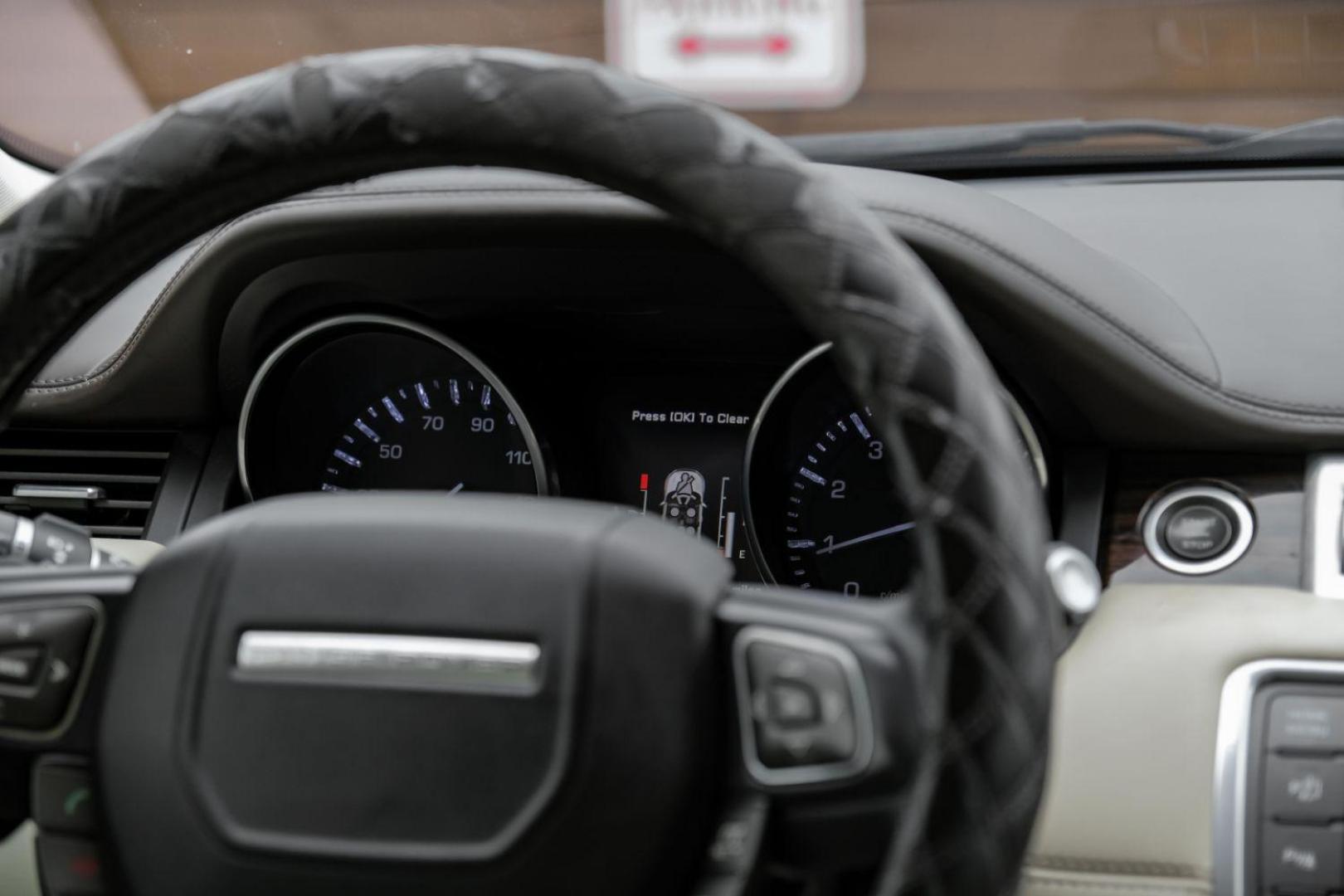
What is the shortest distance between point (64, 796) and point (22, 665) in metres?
0.08

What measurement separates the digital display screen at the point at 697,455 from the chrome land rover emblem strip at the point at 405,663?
3.48ft

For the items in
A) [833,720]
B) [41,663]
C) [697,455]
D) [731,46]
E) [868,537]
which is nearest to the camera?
[833,720]

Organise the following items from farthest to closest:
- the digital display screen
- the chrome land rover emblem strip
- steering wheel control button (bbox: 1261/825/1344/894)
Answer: the digital display screen
steering wheel control button (bbox: 1261/825/1344/894)
the chrome land rover emblem strip

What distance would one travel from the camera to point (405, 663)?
2.68ft

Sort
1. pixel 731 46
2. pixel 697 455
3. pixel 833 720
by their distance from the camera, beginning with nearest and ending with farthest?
pixel 833 720 < pixel 697 455 < pixel 731 46

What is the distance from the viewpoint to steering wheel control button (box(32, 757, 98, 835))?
2.93 ft

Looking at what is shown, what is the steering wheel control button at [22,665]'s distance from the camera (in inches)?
34.7

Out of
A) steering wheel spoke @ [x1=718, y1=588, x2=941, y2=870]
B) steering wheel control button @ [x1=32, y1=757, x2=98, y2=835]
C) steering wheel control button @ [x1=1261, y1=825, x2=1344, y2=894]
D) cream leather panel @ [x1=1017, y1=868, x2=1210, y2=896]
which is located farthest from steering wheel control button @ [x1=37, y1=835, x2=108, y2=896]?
steering wheel control button @ [x1=1261, y1=825, x2=1344, y2=894]

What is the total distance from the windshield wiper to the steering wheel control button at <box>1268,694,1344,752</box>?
77 centimetres

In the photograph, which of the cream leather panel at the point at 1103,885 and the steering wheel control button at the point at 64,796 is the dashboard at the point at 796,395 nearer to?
the cream leather panel at the point at 1103,885

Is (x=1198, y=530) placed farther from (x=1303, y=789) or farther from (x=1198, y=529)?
(x=1303, y=789)

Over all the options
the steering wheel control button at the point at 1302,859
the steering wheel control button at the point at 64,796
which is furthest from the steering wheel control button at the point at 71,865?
the steering wheel control button at the point at 1302,859

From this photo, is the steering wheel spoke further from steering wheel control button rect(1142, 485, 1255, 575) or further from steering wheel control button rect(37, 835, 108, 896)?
steering wheel control button rect(1142, 485, 1255, 575)

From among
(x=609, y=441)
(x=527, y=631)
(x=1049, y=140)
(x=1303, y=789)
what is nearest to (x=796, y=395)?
(x=609, y=441)
